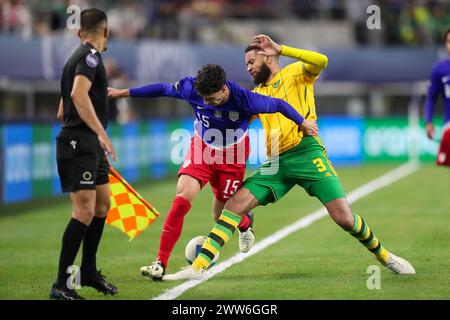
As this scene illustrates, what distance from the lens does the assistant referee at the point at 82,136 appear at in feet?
25.0

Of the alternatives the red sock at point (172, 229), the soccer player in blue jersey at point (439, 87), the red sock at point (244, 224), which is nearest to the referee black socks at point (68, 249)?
the red sock at point (172, 229)

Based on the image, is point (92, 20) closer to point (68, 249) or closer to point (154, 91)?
point (154, 91)

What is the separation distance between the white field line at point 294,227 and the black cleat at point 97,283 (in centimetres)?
42

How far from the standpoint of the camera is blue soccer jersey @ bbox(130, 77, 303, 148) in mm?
8438

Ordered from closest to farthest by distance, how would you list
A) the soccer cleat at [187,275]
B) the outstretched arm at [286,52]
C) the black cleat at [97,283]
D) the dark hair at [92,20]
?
1. the dark hair at [92,20]
2. the black cleat at [97,283]
3. the soccer cleat at [187,275]
4. the outstretched arm at [286,52]

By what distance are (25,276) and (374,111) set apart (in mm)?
23876

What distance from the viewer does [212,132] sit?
30.2 feet

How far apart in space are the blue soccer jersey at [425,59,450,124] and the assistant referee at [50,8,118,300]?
574 cm

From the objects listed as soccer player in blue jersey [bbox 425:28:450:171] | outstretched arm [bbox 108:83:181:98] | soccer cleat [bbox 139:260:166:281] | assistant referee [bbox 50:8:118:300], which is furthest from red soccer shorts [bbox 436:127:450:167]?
assistant referee [bbox 50:8:118:300]

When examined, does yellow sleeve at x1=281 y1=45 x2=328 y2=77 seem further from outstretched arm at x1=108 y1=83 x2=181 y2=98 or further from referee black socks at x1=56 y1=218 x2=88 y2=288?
referee black socks at x1=56 y1=218 x2=88 y2=288

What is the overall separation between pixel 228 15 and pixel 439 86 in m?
18.7

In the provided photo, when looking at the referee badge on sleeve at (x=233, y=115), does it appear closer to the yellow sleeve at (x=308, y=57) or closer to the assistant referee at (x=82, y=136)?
the yellow sleeve at (x=308, y=57)
